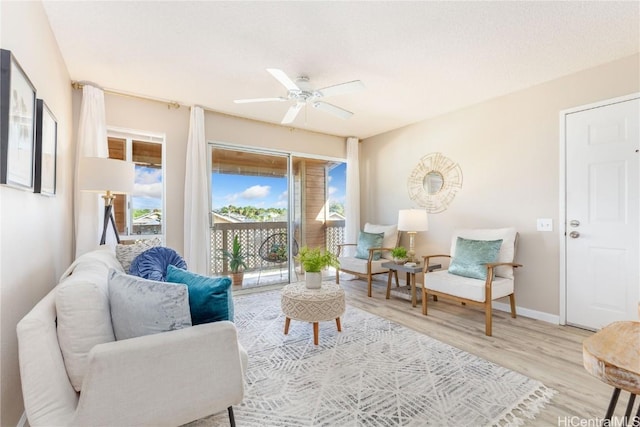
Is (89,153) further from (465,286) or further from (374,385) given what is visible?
(465,286)

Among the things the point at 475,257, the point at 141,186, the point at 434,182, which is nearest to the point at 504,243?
the point at 475,257

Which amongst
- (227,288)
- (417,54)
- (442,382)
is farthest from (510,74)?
(227,288)

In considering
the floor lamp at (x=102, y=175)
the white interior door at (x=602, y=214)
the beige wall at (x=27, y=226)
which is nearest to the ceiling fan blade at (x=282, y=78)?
the beige wall at (x=27, y=226)

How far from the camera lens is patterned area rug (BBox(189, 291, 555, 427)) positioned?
1.64 m

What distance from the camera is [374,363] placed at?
2.22m

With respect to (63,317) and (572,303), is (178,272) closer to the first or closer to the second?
(63,317)

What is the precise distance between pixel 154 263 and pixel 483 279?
294 cm

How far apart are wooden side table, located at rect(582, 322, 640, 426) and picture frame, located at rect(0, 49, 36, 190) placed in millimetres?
2316

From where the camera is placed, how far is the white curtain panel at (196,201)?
3.67m

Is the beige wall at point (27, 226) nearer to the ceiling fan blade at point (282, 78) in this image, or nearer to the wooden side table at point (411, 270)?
the ceiling fan blade at point (282, 78)

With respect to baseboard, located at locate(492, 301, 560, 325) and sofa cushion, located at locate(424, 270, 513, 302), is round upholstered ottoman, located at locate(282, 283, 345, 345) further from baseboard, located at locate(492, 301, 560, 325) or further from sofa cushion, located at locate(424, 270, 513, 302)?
baseboard, located at locate(492, 301, 560, 325)

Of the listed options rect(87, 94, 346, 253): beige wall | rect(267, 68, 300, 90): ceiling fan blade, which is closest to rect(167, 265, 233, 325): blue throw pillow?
rect(267, 68, 300, 90): ceiling fan blade

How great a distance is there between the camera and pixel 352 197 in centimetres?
519

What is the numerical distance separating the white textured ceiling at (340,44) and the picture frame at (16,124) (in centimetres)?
89
